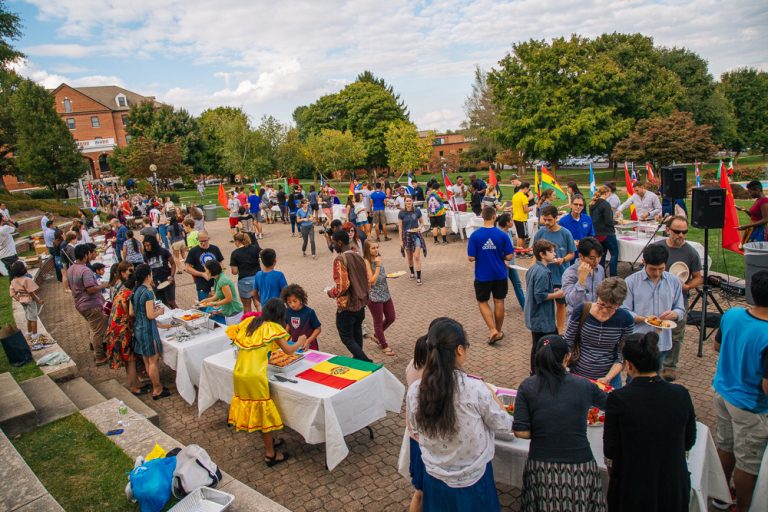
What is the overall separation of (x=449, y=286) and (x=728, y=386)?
24.4ft

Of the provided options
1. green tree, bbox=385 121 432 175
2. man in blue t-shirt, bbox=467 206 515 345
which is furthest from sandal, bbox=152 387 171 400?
green tree, bbox=385 121 432 175

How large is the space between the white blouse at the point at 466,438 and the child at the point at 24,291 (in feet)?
26.5

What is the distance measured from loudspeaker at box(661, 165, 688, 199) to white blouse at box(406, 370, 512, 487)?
652 cm

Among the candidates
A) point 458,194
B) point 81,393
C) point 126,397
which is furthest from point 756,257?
point 458,194

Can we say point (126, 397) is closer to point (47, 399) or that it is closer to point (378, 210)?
point (47, 399)

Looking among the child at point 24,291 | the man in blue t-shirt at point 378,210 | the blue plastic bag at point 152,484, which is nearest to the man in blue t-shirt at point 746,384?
the blue plastic bag at point 152,484

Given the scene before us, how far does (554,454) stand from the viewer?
293cm

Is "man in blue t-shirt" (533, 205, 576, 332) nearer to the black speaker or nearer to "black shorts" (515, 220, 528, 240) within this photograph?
the black speaker

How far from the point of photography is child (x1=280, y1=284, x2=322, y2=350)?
5.49 m

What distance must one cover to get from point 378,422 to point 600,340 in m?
2.67

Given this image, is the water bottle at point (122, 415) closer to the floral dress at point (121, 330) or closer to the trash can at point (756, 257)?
the floral dress at point (121, 330)

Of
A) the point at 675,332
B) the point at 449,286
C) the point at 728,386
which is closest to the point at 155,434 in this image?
the point at 728,386

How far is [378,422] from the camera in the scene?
18.5 ft

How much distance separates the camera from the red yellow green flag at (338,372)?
185 inches
